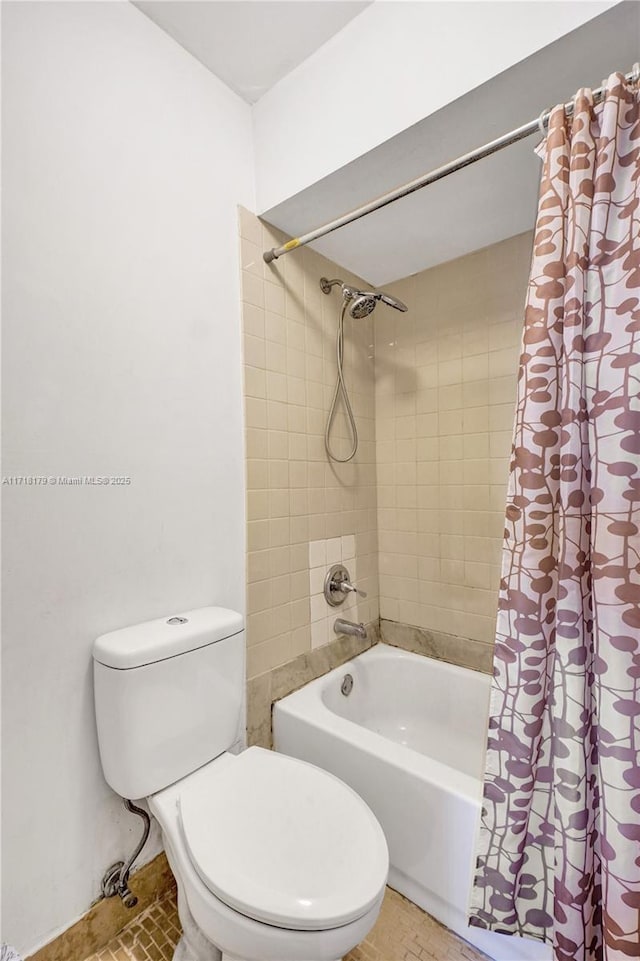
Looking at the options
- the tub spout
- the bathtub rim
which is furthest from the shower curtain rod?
the bathtub rim

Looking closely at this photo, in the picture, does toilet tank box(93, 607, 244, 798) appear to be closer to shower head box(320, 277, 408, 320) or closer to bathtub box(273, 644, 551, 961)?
bathtub box(273, 644, 551, 961)

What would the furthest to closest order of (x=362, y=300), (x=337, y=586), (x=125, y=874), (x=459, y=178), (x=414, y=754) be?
(x=337, y=586) → (x=362, y=300) → (x=459, y=178) → (x=414, y=754) → (x=125, y=874)

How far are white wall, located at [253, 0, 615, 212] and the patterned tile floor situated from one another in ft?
7.19

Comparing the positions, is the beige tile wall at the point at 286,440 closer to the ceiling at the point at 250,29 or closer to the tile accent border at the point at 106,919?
the ceiling at the point at 250,29

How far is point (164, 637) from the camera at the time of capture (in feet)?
3.77

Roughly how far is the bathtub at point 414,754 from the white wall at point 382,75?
176 centimetres

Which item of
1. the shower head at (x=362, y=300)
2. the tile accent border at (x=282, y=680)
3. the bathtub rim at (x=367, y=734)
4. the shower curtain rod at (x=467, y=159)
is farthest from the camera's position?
the shower head at (x=362, y=300)

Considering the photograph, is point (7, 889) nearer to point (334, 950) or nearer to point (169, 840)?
point (169, 840)

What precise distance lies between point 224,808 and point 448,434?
157 cm

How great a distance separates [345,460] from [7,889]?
1.64 meters

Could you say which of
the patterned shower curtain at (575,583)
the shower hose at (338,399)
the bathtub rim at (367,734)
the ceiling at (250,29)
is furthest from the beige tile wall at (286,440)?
the patterned shower curtain at (575,583)

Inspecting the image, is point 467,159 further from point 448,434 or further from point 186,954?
point 186,954

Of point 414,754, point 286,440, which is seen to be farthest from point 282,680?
point 286,440

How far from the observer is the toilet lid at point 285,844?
831mm
